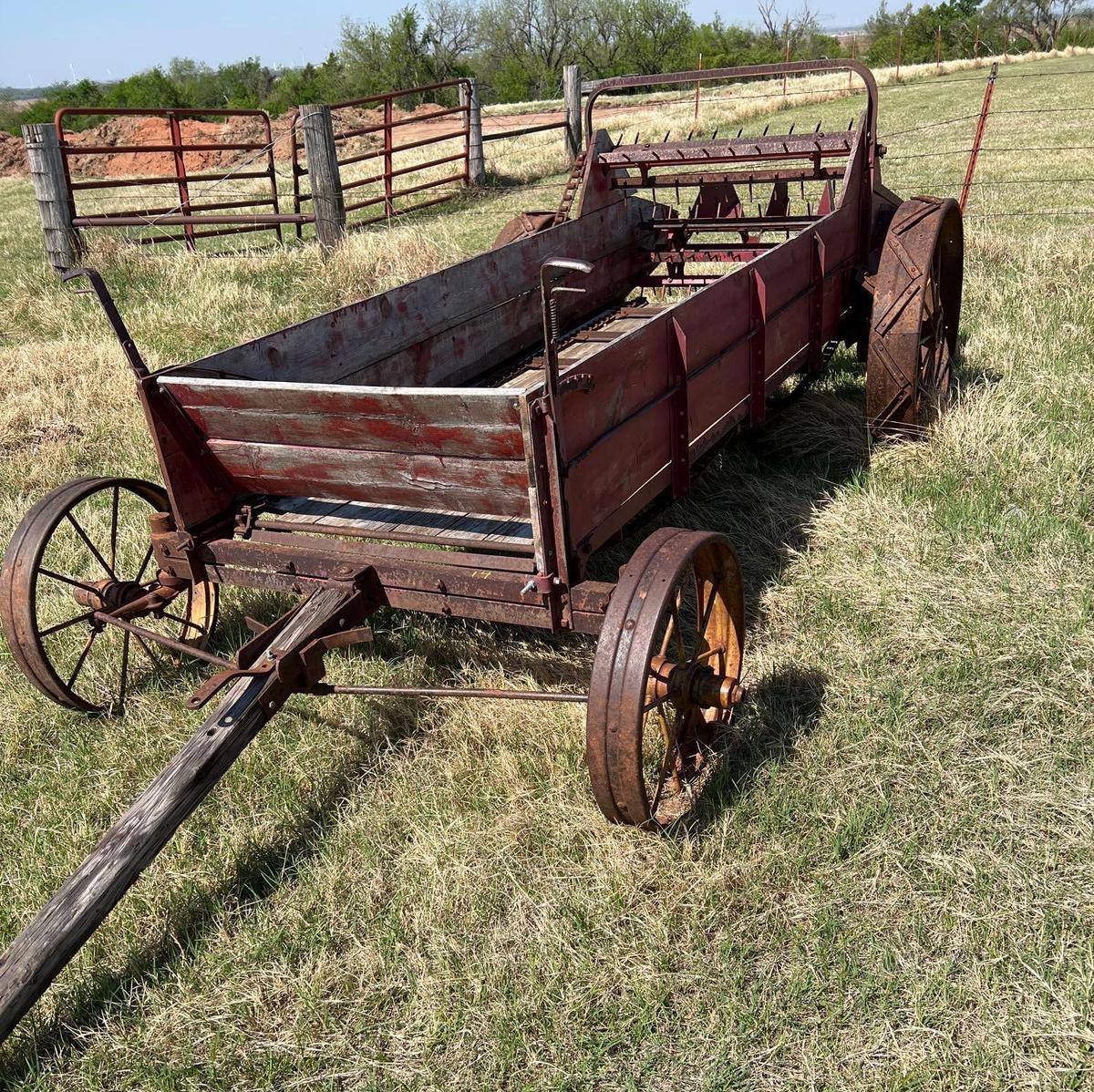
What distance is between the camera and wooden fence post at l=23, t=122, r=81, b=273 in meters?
9.43

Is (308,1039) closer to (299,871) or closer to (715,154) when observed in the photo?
(299,871)

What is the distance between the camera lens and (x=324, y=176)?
934cm

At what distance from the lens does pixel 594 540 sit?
2957mm

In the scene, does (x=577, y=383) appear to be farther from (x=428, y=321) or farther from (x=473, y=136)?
(x=473, y=136)

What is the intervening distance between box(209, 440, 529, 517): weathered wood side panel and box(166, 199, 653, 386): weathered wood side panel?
359 mm

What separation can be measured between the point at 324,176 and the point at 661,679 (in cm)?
807

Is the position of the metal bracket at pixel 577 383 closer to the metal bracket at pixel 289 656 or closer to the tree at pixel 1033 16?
the metal bracket at pixel 289 656

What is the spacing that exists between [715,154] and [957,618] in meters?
2.97

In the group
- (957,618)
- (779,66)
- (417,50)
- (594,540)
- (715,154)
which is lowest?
(957,618)

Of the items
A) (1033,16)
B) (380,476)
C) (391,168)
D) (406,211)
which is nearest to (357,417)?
(380,476)

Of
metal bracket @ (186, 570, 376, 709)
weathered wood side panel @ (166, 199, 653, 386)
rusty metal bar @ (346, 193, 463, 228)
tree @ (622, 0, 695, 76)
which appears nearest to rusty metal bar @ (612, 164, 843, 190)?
weathered wood side panel @ (166, 199, 653, 386)

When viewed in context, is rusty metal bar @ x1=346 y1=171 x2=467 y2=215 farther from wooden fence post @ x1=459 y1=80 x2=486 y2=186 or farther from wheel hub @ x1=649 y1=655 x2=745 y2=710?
wheel hub @ x1=649 y1=655 x2=745 y2=710

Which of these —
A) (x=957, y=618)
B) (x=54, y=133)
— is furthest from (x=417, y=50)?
(x=957, y=618)

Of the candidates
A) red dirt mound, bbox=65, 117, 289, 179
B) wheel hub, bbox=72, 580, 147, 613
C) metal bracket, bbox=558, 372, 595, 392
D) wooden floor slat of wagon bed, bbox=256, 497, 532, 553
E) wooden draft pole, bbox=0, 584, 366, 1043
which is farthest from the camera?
red dirt mound, bbox=65, 117, 289, 179
